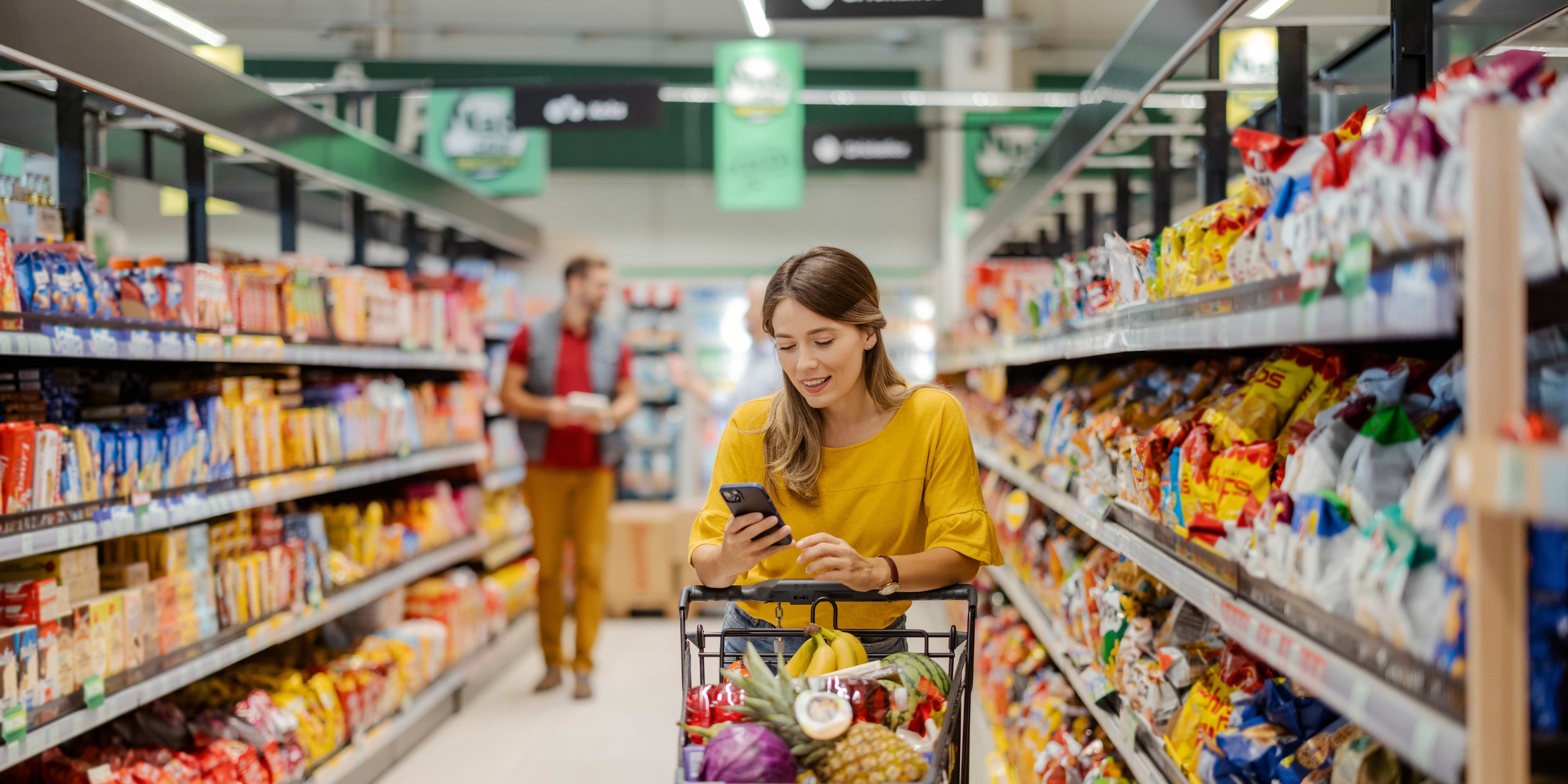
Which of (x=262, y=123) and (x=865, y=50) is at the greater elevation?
(x=865, y=50)

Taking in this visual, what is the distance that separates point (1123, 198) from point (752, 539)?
2.63m

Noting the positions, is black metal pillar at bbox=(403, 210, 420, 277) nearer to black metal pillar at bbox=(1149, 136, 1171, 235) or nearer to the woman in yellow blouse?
the woman in yellow blouse

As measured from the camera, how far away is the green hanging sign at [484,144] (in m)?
7.30

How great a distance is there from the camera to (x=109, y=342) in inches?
99.2

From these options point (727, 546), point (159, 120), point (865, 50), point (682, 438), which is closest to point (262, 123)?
point (159, 120)

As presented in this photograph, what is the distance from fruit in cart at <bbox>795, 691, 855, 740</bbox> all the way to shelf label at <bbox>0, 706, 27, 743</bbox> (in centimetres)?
177

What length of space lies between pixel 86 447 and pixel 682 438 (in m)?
5.65

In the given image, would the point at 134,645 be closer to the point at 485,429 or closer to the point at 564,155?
the point at 485,429

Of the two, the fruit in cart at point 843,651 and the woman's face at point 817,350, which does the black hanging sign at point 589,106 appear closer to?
the woman's face at point 817,350

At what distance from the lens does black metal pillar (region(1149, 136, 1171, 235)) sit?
3.18 metres

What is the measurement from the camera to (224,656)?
298 centimetres

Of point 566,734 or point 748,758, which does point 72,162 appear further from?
point 566,734

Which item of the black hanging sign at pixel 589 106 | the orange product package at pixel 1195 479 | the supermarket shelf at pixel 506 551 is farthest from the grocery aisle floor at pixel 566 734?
the black hanging sign at pixel 589 106

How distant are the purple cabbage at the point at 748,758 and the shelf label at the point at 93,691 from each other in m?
1.82
